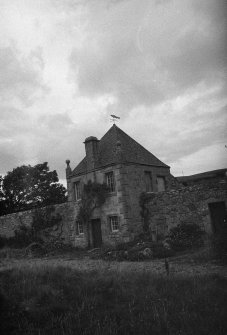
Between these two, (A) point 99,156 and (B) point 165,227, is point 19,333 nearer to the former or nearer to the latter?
(B) point 165,227

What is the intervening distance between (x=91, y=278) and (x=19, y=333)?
3.59 meters

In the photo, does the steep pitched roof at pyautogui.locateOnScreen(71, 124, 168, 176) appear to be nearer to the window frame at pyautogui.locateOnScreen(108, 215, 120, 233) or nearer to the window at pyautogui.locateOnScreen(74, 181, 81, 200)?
the window at pyautogui.locateOnScreen(74, 181, 81, 200)

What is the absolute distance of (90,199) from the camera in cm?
2056

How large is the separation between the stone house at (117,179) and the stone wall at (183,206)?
1219 mm

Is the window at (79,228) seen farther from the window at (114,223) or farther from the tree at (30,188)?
the tree at (30,188)

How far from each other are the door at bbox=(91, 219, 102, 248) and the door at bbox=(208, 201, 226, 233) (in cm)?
789

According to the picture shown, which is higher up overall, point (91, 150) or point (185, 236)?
point (91, 150)

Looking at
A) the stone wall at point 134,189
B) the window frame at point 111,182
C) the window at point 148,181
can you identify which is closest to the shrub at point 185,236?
the stone wall at point 134,189

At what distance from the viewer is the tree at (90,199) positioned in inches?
786

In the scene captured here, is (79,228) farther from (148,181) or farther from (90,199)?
(148,181)

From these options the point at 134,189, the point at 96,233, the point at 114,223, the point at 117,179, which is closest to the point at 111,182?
the point at 117,179

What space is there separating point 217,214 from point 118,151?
24.3ft

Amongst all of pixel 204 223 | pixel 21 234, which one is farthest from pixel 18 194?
pixel 204 223

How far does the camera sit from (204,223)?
16.2 metres
